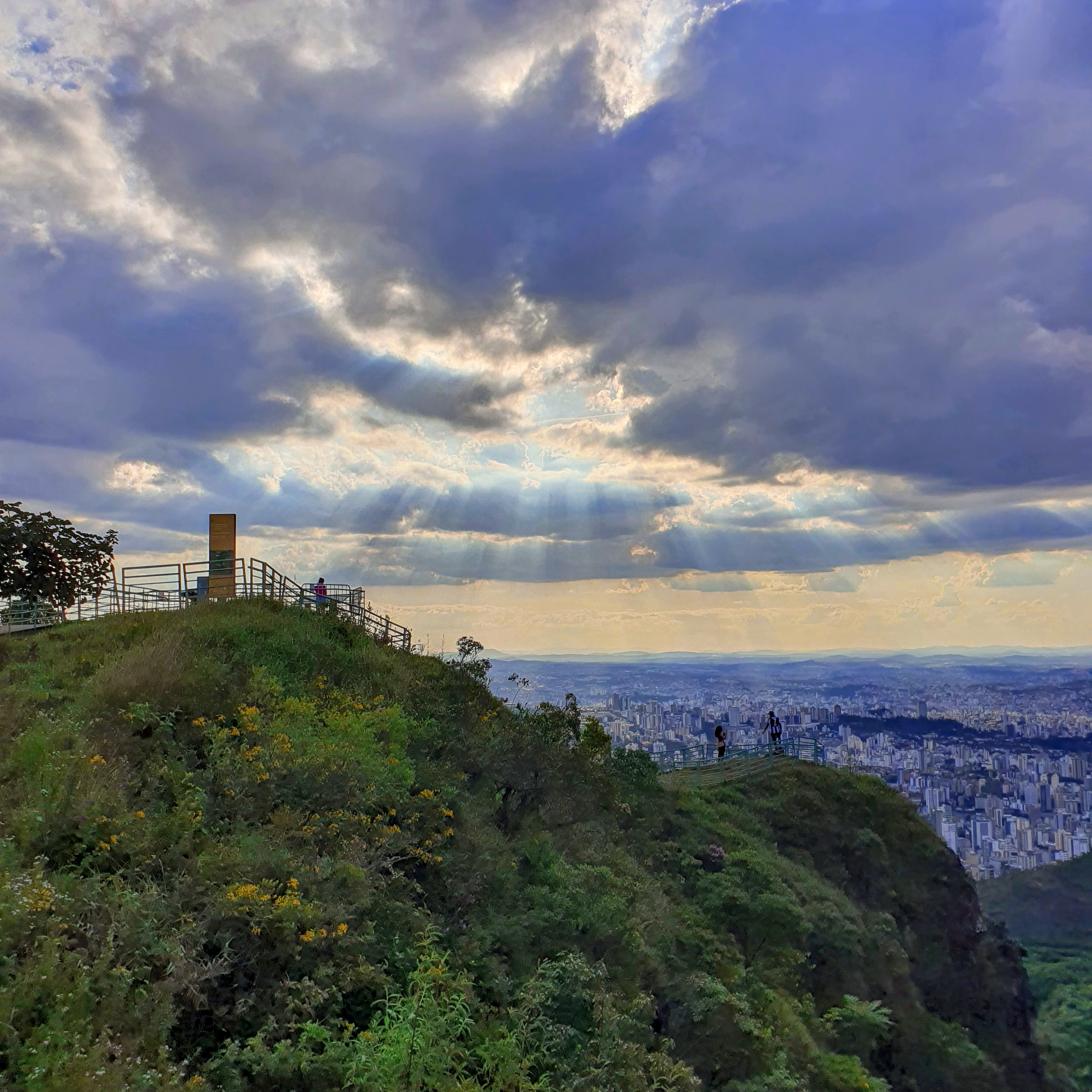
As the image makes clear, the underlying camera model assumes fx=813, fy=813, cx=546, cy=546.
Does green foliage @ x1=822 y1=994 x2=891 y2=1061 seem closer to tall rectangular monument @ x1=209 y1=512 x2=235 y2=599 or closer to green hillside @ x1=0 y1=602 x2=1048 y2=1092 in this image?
green hillside @ x1=0 y1=602 x2=1048 y2=1092

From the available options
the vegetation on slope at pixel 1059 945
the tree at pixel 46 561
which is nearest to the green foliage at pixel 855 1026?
the vegetation on slope at pixel 1059 945

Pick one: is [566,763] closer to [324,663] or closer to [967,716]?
[324,663]

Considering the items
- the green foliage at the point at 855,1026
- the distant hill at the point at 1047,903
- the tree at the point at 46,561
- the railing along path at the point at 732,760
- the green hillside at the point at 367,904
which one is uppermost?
the tree at the point at 46,561

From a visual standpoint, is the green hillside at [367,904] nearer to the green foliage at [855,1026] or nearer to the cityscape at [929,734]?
the green foliage at [855,1026]

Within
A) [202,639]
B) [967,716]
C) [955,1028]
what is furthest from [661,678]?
[202,639]

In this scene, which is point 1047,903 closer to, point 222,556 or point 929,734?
point 929,734

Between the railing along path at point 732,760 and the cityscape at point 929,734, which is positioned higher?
the railing along path at point 732,760
